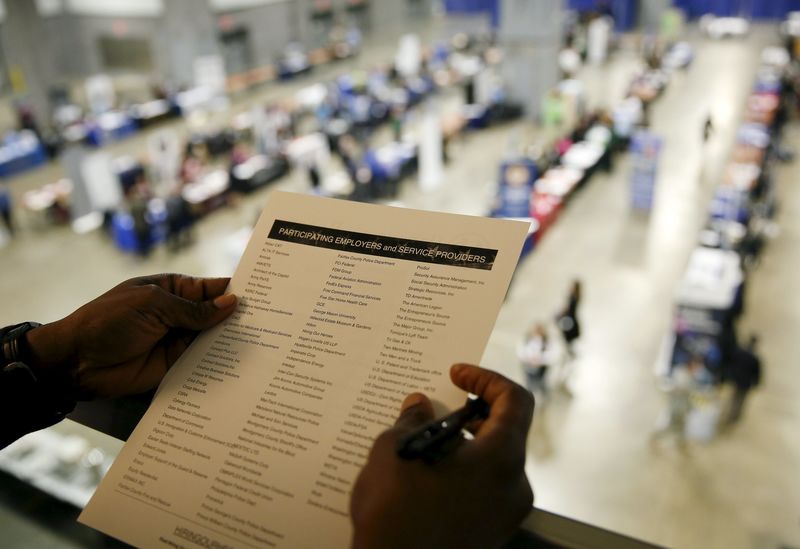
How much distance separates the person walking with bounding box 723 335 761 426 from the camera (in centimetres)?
755

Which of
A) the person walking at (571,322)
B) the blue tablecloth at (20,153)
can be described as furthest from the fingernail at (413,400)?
the blue tablecloth at (20,153)

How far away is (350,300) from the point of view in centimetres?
142

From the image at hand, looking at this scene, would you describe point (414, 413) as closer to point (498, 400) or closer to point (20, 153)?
point (498, 400)

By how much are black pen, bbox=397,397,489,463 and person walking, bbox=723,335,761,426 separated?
754 cm

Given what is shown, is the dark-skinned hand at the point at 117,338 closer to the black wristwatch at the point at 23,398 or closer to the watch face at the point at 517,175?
the black wristwatch at the point at 23,398

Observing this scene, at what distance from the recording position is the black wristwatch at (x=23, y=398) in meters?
1.45

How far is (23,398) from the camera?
146 cm

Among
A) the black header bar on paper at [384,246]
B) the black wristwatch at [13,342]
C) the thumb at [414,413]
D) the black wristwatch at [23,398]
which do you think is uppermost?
the black header bar on paper at [384,246]

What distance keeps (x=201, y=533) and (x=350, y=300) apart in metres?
0.54

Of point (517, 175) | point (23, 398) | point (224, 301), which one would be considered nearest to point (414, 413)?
point (224, 301)

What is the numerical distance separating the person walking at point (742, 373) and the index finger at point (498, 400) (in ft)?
24.2

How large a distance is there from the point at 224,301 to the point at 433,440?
685mm

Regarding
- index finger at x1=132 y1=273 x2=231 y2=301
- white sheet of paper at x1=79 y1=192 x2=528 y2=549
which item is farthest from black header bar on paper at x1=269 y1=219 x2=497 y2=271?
index finger at x1=132 y1=273 x2=231 y2=301

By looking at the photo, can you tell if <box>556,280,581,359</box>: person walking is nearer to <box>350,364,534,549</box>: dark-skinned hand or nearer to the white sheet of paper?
the white sheet of paper
